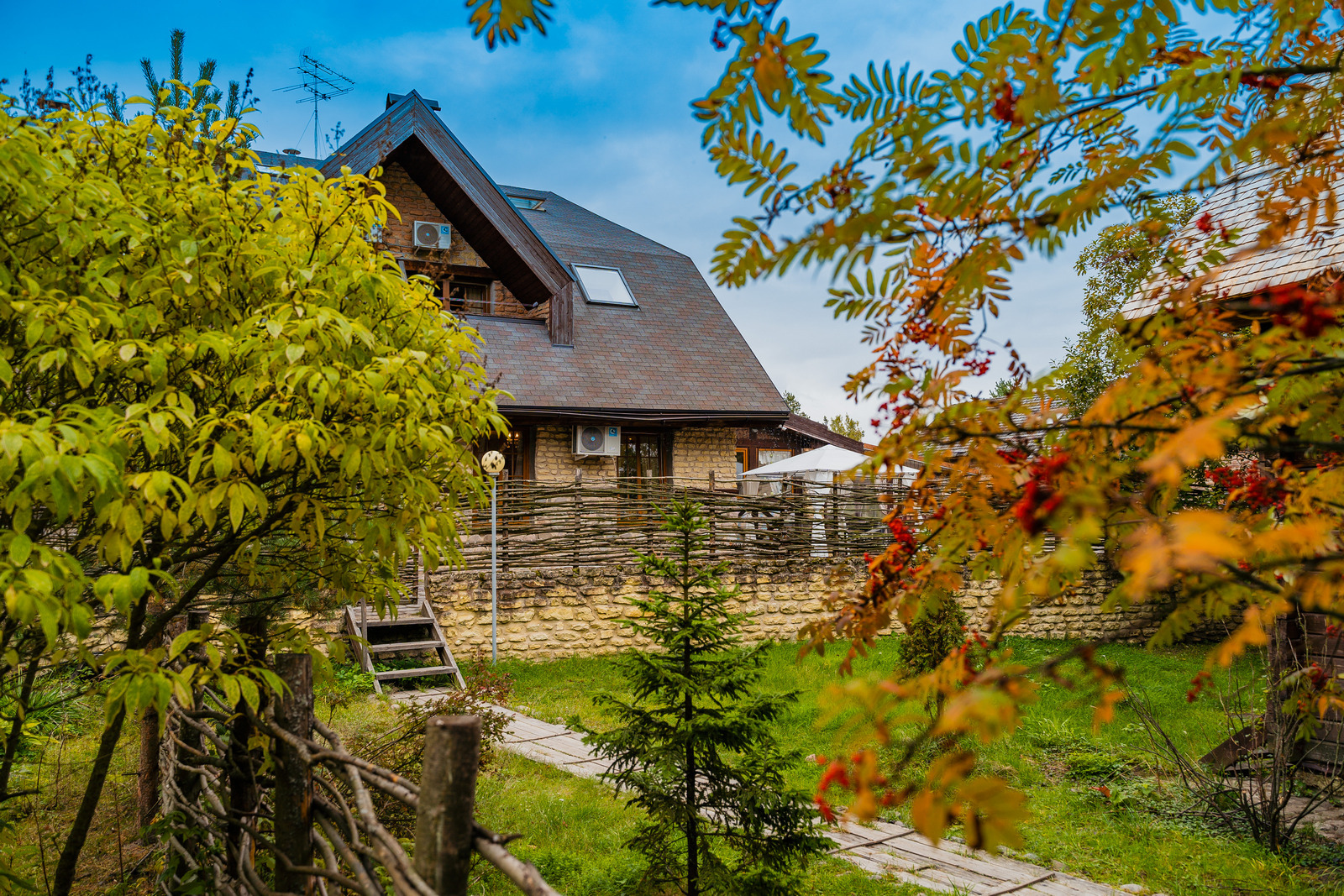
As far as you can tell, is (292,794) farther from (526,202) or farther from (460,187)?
(526,202)

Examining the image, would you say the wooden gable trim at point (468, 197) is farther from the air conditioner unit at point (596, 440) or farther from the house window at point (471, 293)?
the air conditioner unit at point (596, 440)

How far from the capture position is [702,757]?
351 cm

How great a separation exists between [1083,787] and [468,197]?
10.7m

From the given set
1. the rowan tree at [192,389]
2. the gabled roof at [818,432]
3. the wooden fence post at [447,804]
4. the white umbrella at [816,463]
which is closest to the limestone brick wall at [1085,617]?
the white umbrella at [816,463]

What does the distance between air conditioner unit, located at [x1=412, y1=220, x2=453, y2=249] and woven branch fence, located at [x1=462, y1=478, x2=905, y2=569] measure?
4.66 m

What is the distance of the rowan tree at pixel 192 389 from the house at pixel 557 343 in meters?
9.19

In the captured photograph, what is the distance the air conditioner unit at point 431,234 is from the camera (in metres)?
12.5

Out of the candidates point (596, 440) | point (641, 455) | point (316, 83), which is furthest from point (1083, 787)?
point (316, 83)

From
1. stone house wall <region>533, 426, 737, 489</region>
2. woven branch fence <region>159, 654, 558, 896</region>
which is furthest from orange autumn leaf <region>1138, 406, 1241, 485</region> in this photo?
stone house wall <region>533, 426, 737, 489</region>

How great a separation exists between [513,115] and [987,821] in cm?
2298

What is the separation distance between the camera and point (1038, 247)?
1389mm

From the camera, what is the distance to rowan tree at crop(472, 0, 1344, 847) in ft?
2.60

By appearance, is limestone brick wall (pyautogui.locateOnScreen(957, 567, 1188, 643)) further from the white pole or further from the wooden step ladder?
the wooden step ladder

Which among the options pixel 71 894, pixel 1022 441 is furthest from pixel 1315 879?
pixel 71 894
